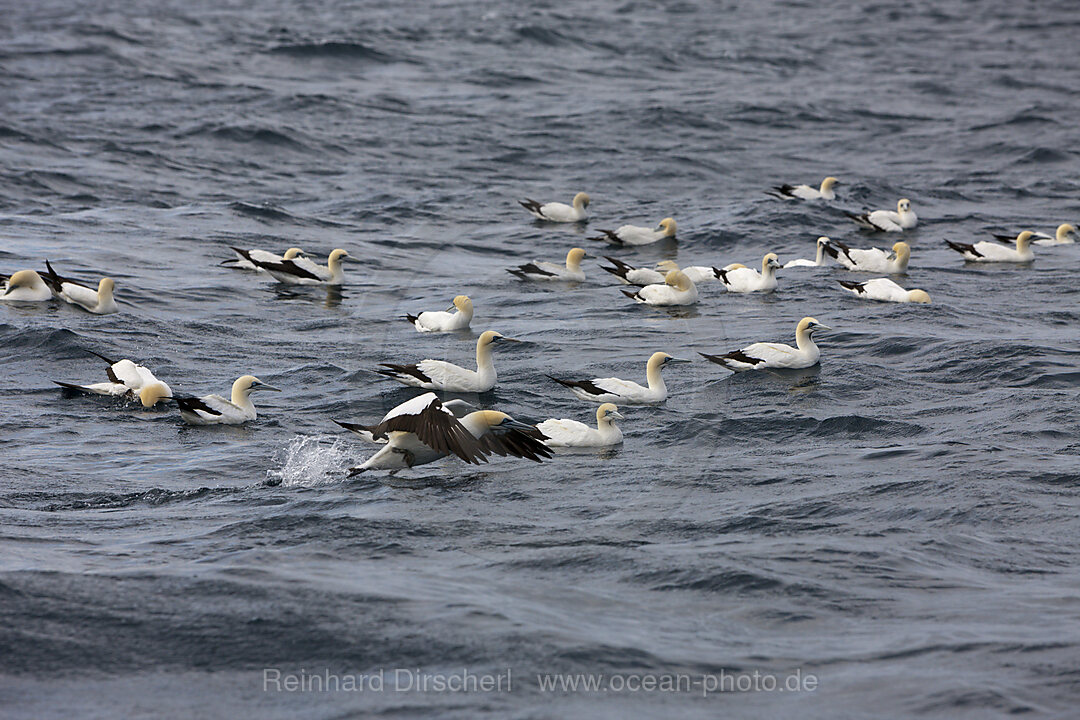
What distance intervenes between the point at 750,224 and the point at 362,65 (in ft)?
53.0

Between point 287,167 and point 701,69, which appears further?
point 701,69

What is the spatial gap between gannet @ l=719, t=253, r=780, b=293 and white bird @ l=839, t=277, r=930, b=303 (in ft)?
3.53

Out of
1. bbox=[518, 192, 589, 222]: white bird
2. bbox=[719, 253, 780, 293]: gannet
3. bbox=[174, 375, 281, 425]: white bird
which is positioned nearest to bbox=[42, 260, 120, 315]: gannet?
bbox=[174, 375, 281, 425]: white bird

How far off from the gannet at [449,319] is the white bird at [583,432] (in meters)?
4.00

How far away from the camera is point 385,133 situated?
26.8 m

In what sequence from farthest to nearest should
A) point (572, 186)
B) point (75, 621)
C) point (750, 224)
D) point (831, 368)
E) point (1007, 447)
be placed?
1. point (572, 186)
2. point (750, 224)
3. point (831, 368)
4. point (1007, 447)
5. point (75, 621)

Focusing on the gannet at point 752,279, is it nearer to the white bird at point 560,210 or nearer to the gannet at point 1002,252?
the gannet at point 1002,252

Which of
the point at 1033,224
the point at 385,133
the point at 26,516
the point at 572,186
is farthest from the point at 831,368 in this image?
the point at 385,133

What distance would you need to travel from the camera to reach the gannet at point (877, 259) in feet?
57.8

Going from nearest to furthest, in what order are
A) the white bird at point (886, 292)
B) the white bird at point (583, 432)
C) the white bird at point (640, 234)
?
1. the white bird at point (583, 432)
2. the white bird at point (886, 292)
3. the white bird at point (640, 234)

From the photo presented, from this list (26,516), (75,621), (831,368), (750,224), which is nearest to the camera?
(75,621)

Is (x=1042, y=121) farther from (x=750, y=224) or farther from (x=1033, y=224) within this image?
(x=750, y=224)

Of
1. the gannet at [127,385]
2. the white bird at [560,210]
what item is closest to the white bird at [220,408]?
the gannet at [127,385]

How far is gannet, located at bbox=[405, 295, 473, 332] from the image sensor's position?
14.4 m
